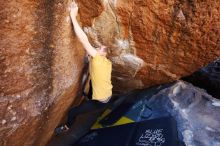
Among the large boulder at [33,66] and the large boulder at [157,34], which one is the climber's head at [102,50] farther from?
the large boulder at [33,66]

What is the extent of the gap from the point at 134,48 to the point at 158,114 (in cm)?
90

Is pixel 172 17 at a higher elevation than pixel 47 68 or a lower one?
higher

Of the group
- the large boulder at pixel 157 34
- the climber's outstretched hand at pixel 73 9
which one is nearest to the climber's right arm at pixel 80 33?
the climber's outstretched hand at pixel 73 9

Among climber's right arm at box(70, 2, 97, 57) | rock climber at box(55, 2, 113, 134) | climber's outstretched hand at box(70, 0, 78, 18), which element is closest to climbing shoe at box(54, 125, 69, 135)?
rock climber at box(55, 2, 113, 134)

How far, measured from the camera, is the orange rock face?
118 inches

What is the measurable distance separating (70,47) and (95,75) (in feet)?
1.24

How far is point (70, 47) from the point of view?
3.53m

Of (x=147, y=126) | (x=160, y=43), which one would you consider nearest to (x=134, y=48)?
(x=160, y=43)

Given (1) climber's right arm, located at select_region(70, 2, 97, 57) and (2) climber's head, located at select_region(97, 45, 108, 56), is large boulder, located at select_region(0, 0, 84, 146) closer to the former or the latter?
(1) climber's right arm, located at select_region(70, 2, 97, 57)

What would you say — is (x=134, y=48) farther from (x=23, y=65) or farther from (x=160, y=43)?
(x=23, y=65)

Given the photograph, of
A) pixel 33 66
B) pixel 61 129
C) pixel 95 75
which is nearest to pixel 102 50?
pixel 95 75

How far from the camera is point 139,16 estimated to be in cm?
343

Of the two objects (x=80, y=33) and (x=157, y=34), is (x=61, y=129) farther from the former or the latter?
(x=157, y=34)

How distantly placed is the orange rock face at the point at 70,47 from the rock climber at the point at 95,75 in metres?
0.09
